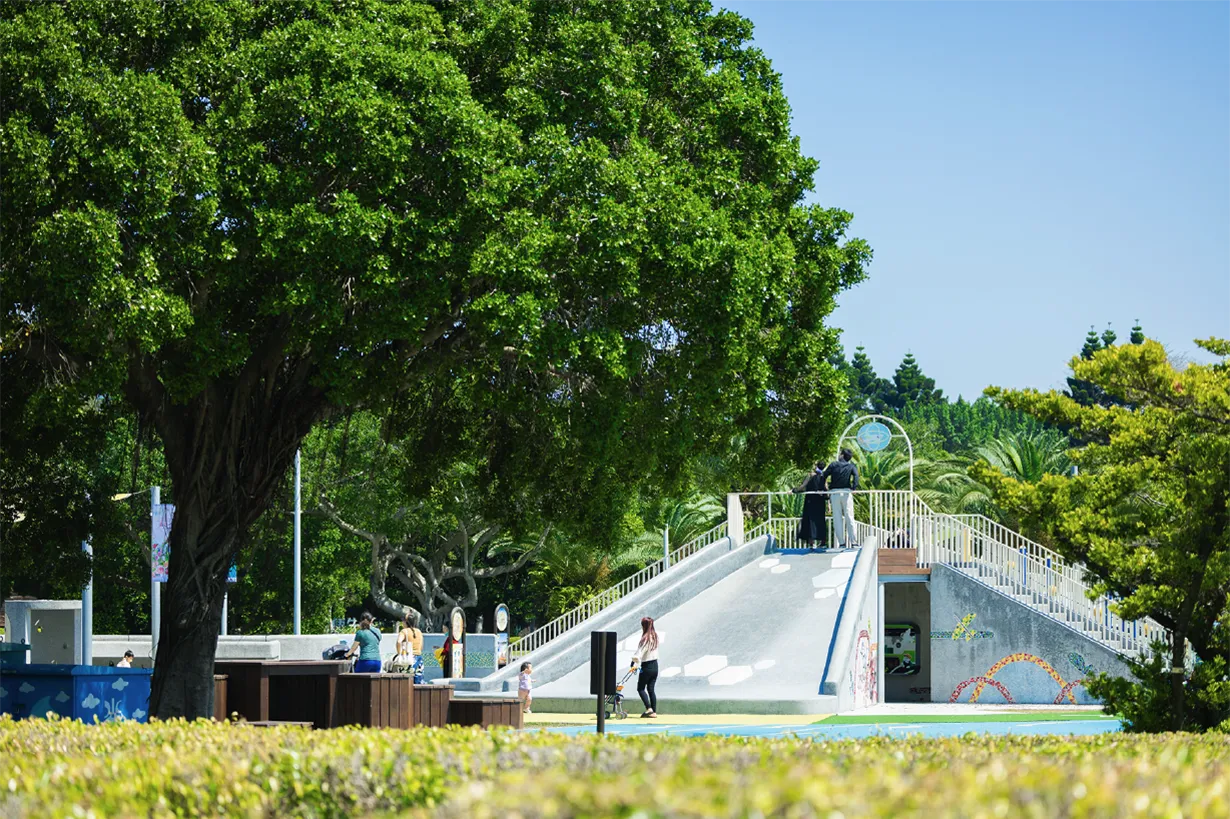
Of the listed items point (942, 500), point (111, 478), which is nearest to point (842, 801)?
point (111, 478)

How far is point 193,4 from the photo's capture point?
1499 cm

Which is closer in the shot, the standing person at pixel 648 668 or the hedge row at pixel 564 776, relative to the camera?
the hedge row at pixel 564 776

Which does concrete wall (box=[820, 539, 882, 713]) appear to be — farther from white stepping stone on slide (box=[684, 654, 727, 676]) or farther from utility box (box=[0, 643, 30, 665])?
utility box (box=[0, 643, 30, 665])

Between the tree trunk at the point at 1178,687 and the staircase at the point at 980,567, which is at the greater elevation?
the staircase at the point at 980,567

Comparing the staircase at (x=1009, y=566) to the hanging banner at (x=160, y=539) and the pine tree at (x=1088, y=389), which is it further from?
the pine tree at (x=1088, y=389)

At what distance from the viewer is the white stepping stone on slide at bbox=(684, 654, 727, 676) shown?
28.1 metres

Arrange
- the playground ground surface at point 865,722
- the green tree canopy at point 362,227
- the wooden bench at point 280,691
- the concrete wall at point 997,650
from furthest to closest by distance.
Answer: the concrete wall at point 997,650, the playground ground surface at point 865,722, the wooden bench at point 280,691, the green tree canopy at point 362,227

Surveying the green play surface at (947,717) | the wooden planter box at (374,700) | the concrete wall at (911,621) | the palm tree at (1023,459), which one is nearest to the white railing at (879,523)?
the concrete wall at (911,621)

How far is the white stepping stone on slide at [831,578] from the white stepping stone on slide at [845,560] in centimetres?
25

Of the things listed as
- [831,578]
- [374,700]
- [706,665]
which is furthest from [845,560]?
[374,700]

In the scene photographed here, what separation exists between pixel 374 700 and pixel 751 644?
11920 mm

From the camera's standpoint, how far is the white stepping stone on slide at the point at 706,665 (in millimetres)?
28125

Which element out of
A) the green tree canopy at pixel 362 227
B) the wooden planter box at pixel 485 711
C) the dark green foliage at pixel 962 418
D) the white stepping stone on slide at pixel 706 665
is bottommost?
the wooden planter box at pixel 485 711

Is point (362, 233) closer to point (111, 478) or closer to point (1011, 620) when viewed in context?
point (111, 478)
